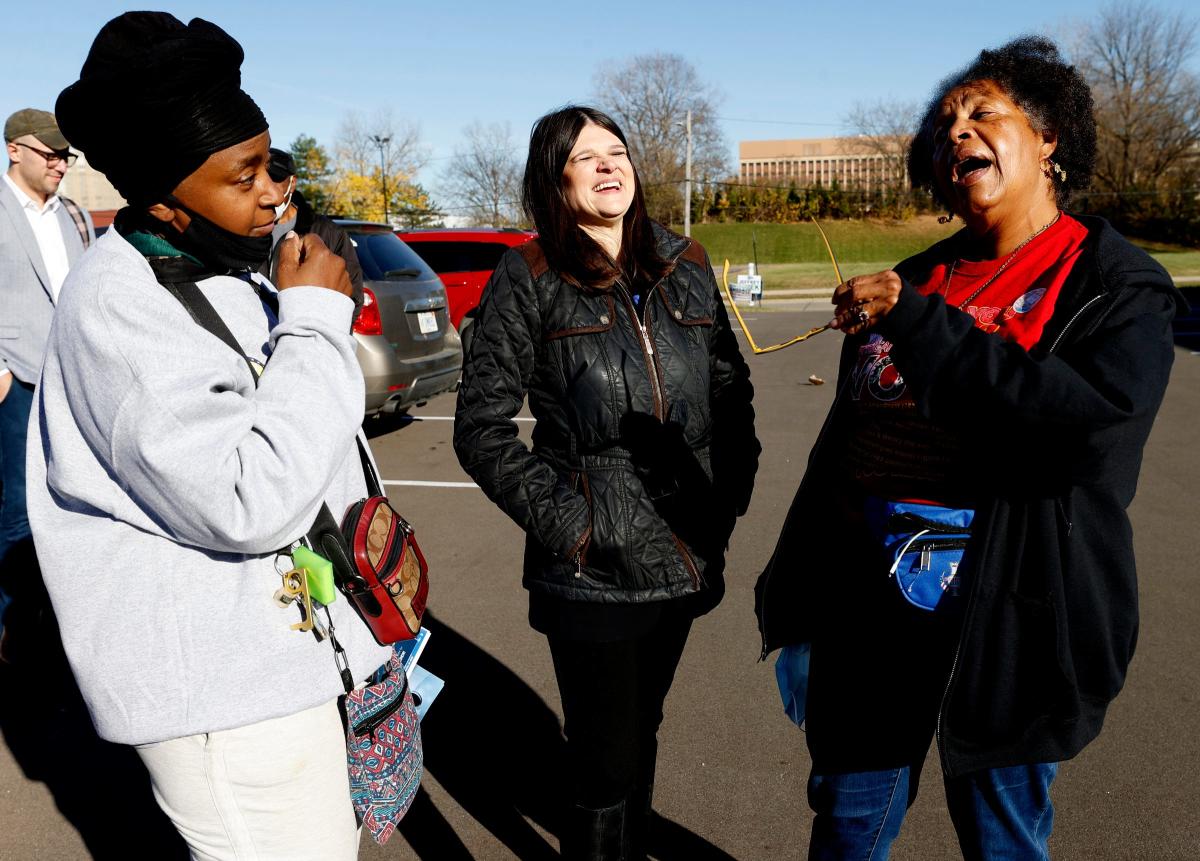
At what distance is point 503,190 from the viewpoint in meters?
51.7

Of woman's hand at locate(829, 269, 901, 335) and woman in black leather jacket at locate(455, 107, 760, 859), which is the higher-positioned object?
woman's hand at locate(829, 269, 901, 335)

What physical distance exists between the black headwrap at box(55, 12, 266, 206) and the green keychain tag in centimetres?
61

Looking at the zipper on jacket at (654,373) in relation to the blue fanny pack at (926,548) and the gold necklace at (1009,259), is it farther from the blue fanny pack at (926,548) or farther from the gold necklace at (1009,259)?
the gold necklace at (1009,259)

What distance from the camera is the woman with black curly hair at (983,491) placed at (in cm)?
170

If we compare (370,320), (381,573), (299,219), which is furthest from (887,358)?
(370,320)

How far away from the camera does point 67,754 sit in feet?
10.8

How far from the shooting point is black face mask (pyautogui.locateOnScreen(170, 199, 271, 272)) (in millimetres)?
1524

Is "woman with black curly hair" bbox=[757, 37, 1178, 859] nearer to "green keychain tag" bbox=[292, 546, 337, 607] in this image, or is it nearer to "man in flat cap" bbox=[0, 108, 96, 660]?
"green keychain tag" bbox=[292, 546, 337, 607]

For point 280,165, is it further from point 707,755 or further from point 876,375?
point 707,755

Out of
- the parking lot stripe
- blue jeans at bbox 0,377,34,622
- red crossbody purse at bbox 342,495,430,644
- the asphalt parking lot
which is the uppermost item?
red crossbody purse at bbox 342,495,430,644

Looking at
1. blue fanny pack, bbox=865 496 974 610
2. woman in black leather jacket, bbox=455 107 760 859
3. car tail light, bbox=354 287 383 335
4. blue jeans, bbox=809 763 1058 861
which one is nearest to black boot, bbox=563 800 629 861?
woman in black leather jacket, bbox=455 107 760 859

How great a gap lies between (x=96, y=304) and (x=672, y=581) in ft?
4.71

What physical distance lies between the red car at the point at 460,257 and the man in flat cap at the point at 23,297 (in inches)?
289

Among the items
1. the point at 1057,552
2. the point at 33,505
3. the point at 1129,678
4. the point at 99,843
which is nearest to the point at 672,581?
the point at 1057,552
